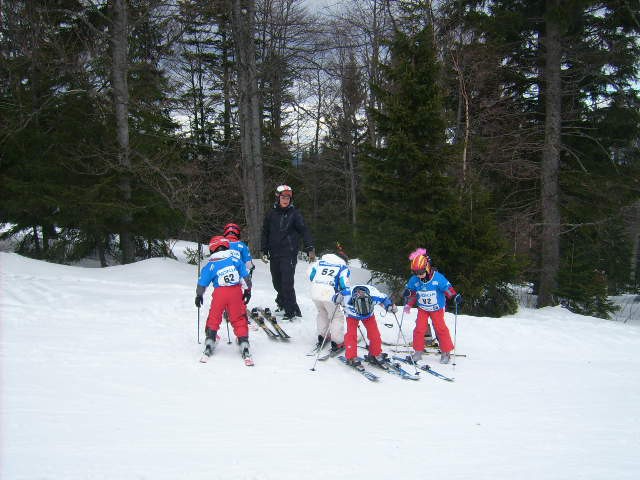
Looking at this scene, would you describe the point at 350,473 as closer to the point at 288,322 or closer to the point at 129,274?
the point at 288,322

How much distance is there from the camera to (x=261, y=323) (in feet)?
25.4

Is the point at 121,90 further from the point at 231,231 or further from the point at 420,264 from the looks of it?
the point at 420,264

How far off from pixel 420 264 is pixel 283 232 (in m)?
2.47

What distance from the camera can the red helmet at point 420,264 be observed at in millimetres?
7213

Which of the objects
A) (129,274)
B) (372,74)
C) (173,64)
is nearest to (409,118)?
(129,274)

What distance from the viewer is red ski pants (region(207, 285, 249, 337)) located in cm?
638

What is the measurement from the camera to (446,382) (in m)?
6.37

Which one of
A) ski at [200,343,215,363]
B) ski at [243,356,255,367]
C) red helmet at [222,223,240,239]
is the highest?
red helmet at [222,223,240,239]

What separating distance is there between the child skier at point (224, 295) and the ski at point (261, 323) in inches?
40.2

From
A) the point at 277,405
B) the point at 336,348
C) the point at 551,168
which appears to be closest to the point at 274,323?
the point at 336,348

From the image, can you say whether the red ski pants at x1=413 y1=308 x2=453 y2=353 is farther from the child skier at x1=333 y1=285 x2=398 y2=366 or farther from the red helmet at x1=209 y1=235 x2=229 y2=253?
the red helmet at x1=209 y1=235 x2=229 y2=253

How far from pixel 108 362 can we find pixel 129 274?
5.71 meters

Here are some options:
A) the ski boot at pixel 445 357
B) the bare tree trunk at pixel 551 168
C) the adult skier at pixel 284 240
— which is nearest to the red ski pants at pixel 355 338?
the ski boot at pixel 445 357

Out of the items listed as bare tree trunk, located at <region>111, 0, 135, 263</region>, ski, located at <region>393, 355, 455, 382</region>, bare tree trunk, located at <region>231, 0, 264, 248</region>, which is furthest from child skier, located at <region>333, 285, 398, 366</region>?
bare tree trunk, located at <region>231, 0, 264, 248</region>
